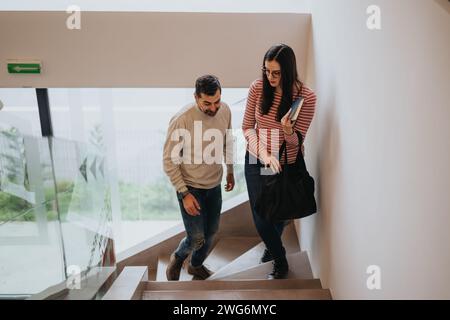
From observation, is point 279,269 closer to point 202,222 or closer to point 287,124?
point 202,222

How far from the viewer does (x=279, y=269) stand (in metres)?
2.73

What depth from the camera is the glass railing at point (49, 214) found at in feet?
7.66

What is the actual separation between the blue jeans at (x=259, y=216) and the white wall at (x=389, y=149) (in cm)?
39

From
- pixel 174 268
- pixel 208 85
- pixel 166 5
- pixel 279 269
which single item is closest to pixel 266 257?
pixel 279 269

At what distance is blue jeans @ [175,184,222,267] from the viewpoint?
258 centimetres

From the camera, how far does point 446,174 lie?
1.07 meters

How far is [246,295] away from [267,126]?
95cm

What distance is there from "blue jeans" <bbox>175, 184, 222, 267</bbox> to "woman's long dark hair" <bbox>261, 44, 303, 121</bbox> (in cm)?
71

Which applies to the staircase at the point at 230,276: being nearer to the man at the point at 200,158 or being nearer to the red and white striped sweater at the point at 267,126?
the man at the point at 200,158

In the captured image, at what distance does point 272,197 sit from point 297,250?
1285 mm

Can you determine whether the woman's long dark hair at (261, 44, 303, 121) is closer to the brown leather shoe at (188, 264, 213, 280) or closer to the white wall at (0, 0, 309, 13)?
the white wall at (0, 0, 309, 13)

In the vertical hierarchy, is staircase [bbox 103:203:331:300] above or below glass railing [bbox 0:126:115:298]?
below

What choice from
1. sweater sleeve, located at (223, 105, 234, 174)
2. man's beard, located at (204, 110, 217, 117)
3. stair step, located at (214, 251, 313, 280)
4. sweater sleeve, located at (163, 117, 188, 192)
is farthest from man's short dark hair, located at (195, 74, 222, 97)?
stair step, located at (214, 251, 313, 280)

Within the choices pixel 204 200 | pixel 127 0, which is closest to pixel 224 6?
pixel 127 0
